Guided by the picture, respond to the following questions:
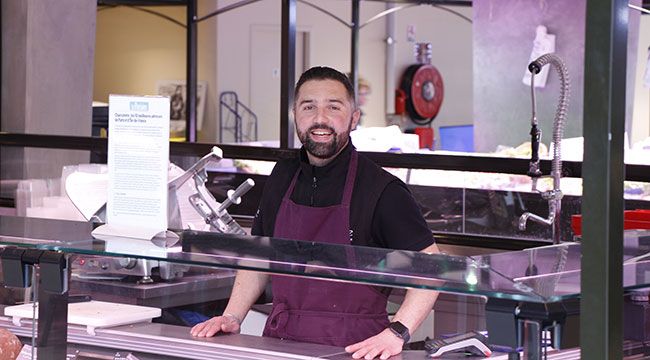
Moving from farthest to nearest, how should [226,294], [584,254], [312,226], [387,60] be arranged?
1. [387,60]
2. [312,226]
3. [226,294]
4. [584,254]

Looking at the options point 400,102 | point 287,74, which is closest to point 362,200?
point 287,74

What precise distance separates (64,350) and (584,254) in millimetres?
1094

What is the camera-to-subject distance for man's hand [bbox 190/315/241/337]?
86.7 inches

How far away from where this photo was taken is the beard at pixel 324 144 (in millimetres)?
3014

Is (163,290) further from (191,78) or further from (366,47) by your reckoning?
(366,47)

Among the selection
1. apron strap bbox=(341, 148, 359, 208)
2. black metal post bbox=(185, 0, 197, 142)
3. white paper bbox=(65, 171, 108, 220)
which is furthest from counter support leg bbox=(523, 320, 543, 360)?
black metal post bbox=(185, 0, 197, 142)

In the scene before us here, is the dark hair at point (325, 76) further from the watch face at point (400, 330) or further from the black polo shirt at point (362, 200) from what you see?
the watch face at point (400, 330)


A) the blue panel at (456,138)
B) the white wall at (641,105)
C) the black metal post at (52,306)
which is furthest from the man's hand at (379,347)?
the white wall at (641,105)

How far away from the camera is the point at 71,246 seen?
7.00 ft

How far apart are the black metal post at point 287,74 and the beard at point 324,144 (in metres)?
2.91

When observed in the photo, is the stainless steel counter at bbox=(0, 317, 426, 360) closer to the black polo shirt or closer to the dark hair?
the black polo shirt

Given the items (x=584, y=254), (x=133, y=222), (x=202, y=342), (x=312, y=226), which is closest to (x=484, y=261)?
(x=584, y=254)

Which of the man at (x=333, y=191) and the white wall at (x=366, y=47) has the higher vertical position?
the white wall at (x=366, y=47)

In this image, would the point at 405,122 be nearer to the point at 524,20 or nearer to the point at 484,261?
the point at 524,20
